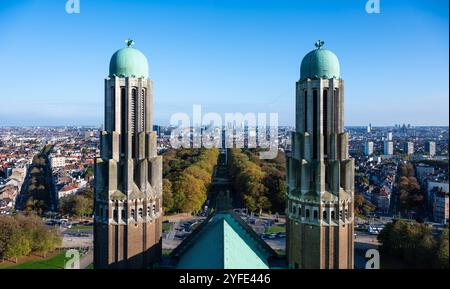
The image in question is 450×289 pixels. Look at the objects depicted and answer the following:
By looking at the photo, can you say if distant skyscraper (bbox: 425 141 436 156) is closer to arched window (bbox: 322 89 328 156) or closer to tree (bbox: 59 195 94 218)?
arched window (bbox: 322 89 328 156)

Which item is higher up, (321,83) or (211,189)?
(321,83)

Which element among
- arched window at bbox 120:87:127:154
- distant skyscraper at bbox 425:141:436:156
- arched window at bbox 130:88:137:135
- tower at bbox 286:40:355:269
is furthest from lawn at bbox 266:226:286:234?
distant skyscraper at bbox 425:141:436:156

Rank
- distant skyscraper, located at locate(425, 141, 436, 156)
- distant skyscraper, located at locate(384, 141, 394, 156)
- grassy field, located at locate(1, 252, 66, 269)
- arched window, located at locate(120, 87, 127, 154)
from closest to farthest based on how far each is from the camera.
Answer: arched window, located at locate(120, 87, 127, 154)
grassy field, located at locate(1, 252, 66, 269)
distant skyscraper, located at locate(425, 141, 436, 156)
distant skyscraper, located at locate(384, 141, 394, 156)

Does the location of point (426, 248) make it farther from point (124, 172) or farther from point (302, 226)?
point (124, 172)

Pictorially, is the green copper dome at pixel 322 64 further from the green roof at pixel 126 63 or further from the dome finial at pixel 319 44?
the green roof at pixel 126 63

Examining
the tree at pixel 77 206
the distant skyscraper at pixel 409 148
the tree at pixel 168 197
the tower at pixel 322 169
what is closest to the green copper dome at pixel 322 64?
the tower at pixel 322 169
